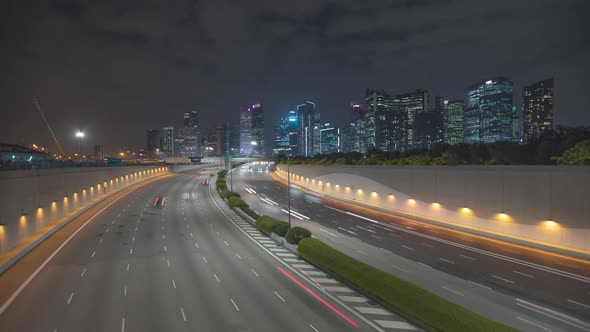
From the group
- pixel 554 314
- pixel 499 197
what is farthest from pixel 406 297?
pixel 499 197

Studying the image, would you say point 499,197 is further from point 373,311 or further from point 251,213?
point 251,213

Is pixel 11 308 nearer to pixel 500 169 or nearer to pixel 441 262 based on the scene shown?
pixel 441 262

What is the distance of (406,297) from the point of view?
2011 centimetres

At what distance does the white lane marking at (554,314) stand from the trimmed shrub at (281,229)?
862 inches

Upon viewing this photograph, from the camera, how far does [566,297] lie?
22.2 metres

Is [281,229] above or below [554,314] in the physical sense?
above

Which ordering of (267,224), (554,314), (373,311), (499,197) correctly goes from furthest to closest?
(267,224)
(499,197)
(373,311)
(554,314)

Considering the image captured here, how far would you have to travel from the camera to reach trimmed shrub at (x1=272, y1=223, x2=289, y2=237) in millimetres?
37125

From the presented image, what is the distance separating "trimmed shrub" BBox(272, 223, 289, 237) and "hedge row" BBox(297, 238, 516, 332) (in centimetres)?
824

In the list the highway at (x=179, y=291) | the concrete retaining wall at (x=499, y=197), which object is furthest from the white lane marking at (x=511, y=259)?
the highway at (x=179, y=291)

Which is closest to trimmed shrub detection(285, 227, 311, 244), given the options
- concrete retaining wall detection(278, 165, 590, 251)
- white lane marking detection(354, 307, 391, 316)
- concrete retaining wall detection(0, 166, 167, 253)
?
white lane marking detection(354, 307, 391, 316)

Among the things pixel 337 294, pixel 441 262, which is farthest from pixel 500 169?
pixel 337 294

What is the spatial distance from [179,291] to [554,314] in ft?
76.5

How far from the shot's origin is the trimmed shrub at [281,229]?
37.1m
